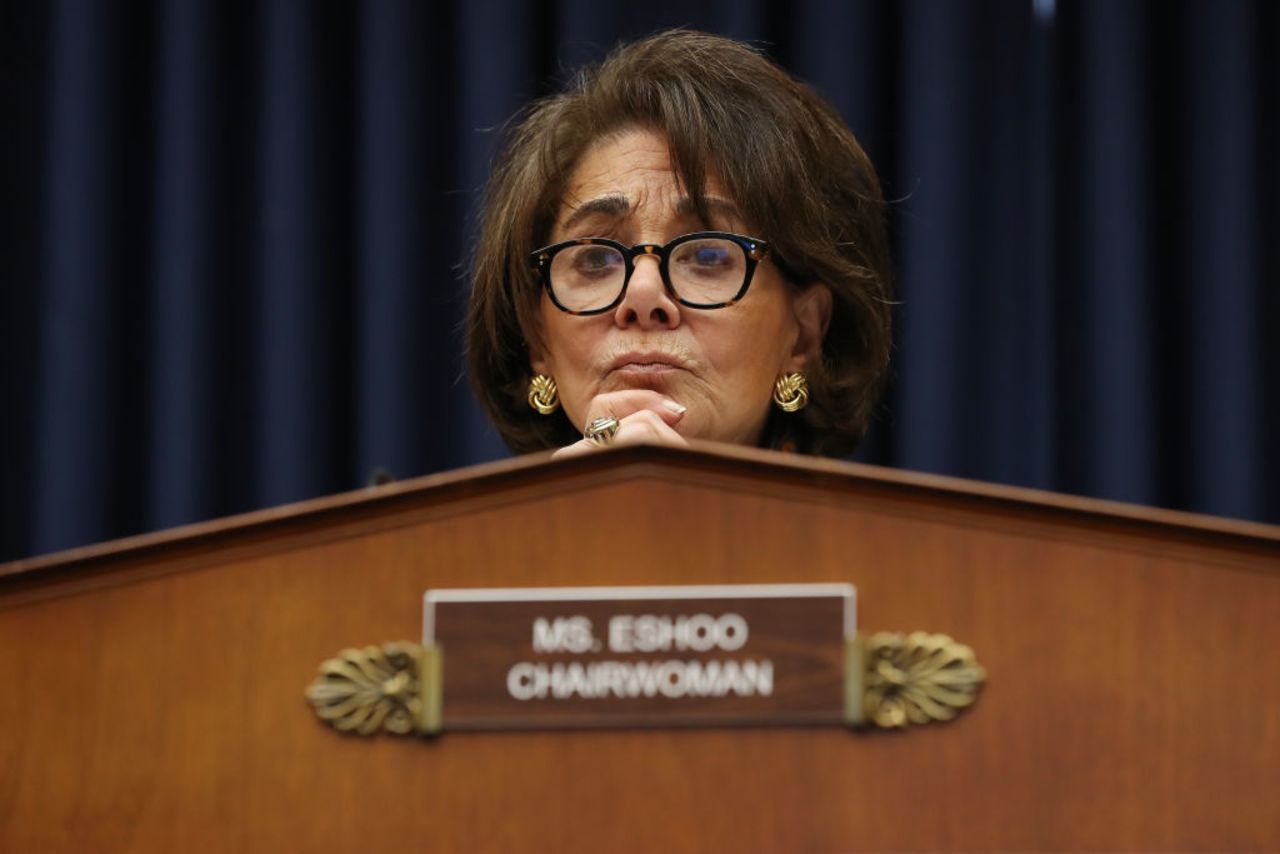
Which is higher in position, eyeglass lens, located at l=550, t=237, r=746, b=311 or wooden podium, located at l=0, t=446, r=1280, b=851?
eyeglass lens, located at l=550, t=237, r=746, b=311

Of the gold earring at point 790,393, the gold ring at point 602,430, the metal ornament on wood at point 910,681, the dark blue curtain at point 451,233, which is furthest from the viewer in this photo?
the dark blue curtain at point 451,233

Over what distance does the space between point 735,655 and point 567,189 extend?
0.76 metres

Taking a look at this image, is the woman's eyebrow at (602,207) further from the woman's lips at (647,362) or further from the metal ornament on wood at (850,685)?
the metal ornament on wood at (850,685)

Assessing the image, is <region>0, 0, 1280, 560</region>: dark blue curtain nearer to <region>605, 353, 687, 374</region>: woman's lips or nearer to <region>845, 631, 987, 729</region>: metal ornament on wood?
<region>605, 353, 687, 374</region>: woman's lips

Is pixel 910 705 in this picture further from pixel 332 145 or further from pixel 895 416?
pixel 332 145

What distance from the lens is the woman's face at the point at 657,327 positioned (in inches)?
51.1

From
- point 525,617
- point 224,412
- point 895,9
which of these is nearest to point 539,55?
point 895,9

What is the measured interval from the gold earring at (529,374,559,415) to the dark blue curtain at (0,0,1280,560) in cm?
50

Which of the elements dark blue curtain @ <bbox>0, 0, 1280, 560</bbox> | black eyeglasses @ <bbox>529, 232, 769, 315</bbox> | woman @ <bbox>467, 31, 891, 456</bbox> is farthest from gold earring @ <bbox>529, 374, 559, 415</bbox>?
dark blue curtain @ <bbox>0, 0, 1280, 560</bbox>

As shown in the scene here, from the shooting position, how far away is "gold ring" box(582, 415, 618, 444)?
1247 mm

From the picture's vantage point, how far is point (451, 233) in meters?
Result: 2.05

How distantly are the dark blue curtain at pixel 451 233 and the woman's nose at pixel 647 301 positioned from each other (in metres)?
0.65

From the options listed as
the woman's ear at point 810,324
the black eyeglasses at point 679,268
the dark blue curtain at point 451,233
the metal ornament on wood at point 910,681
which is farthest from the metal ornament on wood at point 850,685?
the dark blue curtain at point 451,233

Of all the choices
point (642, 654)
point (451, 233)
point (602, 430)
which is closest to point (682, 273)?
point (602, 430)
